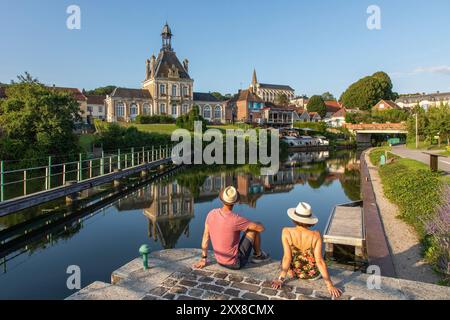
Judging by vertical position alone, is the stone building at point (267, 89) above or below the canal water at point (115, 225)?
above

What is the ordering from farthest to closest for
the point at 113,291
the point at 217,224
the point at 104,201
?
the point at 104,201 → the point at 217,224 → the point at 113,291

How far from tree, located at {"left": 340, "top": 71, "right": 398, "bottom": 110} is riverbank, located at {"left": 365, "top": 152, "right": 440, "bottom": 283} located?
8662 centimetres

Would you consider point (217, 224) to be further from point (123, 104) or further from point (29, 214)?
point (123, 104)

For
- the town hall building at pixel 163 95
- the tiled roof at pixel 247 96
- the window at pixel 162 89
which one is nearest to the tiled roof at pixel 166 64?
the town hall building at pixel 163 95

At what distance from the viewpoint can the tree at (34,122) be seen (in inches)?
831

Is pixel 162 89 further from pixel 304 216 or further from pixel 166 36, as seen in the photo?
pixel 304 216

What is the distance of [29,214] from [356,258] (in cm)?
1097

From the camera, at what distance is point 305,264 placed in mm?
5062

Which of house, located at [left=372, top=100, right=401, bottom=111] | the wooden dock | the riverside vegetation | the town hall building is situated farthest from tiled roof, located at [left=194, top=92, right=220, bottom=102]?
the wooden dock

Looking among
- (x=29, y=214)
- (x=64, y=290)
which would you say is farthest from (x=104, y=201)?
(x=64, y=290)

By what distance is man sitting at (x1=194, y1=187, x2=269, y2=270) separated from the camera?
5324mm

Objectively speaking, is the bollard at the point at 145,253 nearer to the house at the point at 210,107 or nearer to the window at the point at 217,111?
the house at the point at 210,107

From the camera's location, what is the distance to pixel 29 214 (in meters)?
12.1

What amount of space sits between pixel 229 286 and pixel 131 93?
57.7 meters
